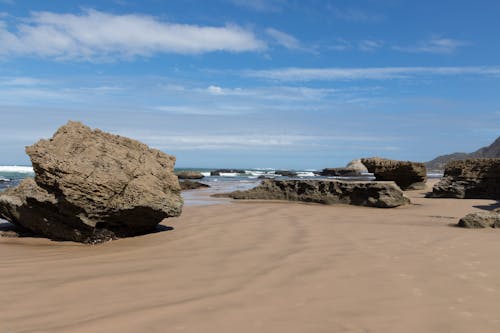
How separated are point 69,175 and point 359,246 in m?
3.69

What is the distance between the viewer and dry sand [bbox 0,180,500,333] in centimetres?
249

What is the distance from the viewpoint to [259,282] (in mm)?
3316

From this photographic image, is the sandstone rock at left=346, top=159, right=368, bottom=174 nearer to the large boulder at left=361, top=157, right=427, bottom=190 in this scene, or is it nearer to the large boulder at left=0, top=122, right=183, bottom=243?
the large boulder at left=361, top=157, right=427, bottom=190

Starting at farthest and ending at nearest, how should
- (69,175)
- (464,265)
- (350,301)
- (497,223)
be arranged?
(497,223), (69,175), (464,265), (350,301)

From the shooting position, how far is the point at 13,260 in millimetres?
4328

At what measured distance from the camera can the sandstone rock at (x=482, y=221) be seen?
19.9 feet

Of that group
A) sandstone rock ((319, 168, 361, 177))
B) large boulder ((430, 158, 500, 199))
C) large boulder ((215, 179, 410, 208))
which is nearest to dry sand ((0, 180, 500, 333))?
large boulder ((215, 179, 410, 208))

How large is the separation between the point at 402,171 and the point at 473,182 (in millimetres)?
3913

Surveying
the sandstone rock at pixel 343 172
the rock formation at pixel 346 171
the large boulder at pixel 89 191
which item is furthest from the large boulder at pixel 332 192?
the sandstone rock at pixel 343 172

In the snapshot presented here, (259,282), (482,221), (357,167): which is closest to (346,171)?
(357,167)

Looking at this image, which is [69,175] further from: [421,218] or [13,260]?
[421,218]

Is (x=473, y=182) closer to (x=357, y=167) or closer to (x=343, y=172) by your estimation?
(x=343, y=172)

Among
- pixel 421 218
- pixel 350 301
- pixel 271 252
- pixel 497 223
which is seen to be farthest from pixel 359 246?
pixel 421 218

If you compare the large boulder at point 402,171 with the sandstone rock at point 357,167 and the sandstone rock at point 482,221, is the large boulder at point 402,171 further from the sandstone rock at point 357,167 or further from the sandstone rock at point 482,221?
the sandstone rock at point 357,167
